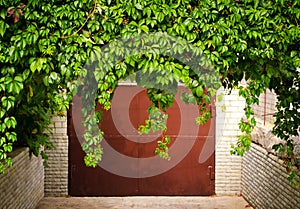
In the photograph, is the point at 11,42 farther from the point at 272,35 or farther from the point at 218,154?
the point at 218,154

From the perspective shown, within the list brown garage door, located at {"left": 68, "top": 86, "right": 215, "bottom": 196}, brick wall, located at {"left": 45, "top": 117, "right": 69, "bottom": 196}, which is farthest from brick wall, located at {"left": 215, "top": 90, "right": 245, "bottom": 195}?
brick wall, located at {"left": 45, "top": 117, "right": 69, "bottom": 196}

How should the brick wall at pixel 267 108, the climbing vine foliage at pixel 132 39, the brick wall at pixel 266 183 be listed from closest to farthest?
the climbing vine foliage at pixel 132 39, the brick wall at pixel 266 183, the brick wall at pixel 267 108

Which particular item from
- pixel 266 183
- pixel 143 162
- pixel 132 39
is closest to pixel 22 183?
pixel 143 162

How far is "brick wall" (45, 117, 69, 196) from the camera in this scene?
7.83 meters

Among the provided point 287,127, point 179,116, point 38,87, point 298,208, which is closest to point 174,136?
point 179,116

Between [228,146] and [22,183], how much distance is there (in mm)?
3535

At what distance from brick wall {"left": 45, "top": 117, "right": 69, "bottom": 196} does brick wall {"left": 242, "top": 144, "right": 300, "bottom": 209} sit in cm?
312

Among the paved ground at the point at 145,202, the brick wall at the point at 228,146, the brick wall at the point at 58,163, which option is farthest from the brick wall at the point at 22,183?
the brick wall at the point at 228,146

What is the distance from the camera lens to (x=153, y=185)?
796cm

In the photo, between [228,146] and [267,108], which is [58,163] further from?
[267,108]

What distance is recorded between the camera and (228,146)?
7.88 metres

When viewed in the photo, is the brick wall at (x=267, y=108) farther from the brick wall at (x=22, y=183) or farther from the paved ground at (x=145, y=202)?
the brick wall at (x=22, y=183)

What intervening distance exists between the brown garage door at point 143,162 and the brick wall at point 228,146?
0.12 metres

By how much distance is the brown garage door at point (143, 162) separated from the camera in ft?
25.9
